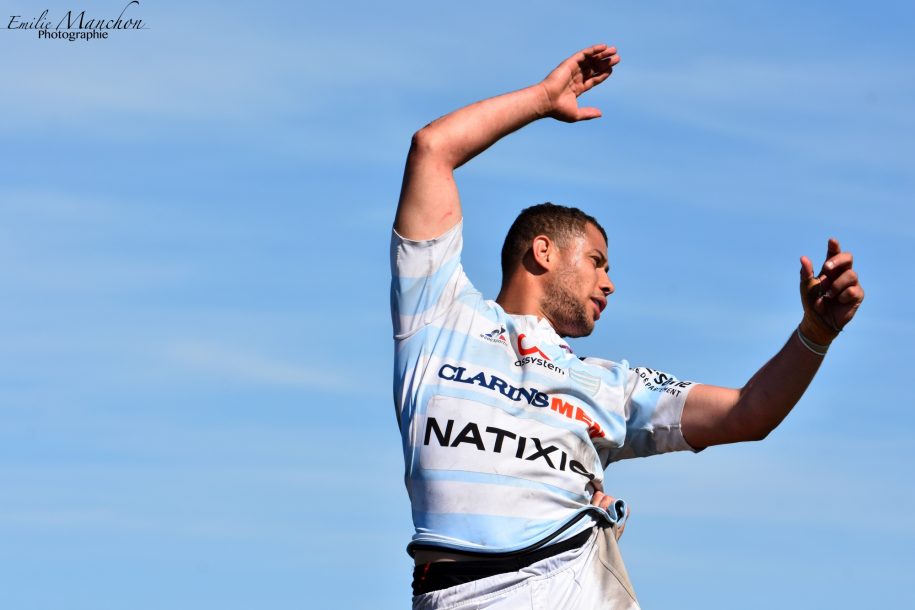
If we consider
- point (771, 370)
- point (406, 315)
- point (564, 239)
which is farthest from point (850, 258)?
point (406, 315)

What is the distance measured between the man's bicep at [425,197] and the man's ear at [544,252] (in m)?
0.87

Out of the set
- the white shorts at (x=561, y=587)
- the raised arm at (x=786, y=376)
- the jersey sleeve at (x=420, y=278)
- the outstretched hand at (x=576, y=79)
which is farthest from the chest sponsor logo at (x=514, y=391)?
the outstretched hand at (x=576, y=79)

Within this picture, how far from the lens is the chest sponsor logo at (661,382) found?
7137mm

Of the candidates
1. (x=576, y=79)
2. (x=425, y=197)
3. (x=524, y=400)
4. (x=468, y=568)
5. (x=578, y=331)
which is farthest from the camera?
(x=578, y=331)

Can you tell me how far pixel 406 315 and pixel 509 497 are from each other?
113 centimetres

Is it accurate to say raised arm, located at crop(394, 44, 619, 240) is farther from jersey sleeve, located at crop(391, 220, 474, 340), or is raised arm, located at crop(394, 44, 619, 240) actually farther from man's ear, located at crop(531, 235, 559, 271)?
man's ear, located at crop(531, 235, 559, 271)

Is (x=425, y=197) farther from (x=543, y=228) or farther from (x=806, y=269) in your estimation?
(x=806, y=269)

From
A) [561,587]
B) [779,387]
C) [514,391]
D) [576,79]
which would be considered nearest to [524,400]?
[514,391]

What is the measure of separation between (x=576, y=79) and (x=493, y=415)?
82.8 inches

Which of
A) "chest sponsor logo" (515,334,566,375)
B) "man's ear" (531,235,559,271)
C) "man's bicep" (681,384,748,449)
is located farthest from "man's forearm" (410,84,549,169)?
"man's bicep" (681,384,748,449)

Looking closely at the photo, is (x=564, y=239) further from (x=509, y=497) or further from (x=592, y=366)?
(x=509, y=497)

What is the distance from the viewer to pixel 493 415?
645 cm

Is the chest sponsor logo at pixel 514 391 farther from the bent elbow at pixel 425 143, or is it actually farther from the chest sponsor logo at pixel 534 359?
the bent elbow at pixel 425 143

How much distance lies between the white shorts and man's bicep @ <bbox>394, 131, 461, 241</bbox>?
6.01ft
